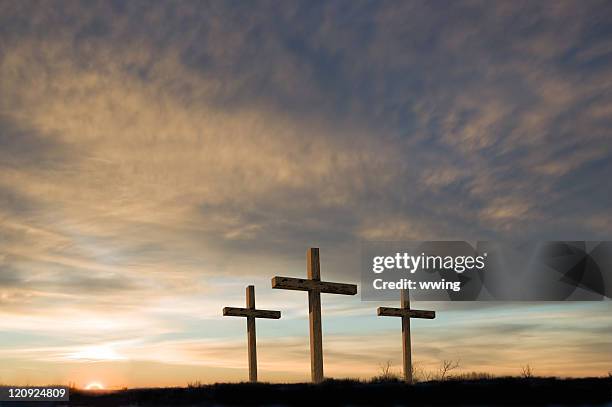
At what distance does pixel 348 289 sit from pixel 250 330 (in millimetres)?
7130

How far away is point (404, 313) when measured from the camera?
88.6ft

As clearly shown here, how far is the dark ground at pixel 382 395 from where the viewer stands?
48.3 ft

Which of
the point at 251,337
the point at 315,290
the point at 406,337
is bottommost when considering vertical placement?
the point at 406,337

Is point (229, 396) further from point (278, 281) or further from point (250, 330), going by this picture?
point (250, 330)

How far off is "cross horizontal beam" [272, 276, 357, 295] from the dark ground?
15.1 feet

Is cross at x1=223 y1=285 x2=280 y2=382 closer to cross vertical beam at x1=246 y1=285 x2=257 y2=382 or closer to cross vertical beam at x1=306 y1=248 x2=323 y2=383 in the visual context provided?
cross vertical beam at x1=246 y1=285 x2=257 y2=382

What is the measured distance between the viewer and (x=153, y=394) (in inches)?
639

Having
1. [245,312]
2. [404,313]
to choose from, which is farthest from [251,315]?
[404,313]

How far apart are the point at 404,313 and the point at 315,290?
7.25 metres

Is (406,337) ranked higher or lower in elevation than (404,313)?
lower

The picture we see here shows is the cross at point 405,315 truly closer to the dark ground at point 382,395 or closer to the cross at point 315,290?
the cross at point 315,290

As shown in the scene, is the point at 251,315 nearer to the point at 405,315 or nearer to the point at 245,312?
the point at 245,312

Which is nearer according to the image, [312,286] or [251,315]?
[312,286]

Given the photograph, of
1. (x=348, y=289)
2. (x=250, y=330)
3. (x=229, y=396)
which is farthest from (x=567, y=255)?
(x=229, y=396)
